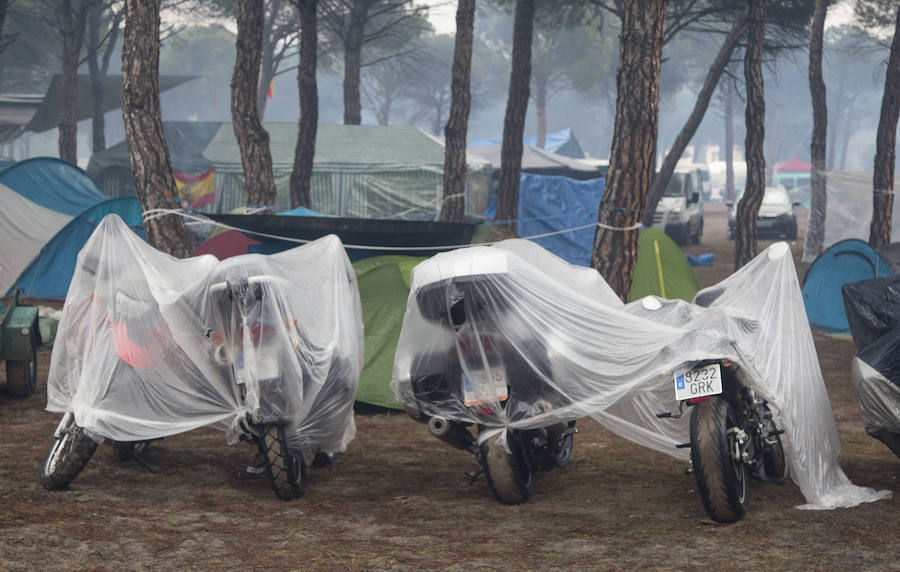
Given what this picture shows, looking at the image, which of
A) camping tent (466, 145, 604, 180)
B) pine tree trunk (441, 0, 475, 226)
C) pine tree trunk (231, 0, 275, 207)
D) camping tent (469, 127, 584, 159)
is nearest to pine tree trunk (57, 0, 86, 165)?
pine tree trunk (231, 0, 275, 207)

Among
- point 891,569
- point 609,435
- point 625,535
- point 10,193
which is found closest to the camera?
point 891,569

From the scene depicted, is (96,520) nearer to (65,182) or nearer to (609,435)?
(609,435)

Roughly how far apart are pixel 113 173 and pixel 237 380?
2037 cm

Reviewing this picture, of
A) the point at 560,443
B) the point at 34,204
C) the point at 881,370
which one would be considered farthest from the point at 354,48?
the point at 881,370

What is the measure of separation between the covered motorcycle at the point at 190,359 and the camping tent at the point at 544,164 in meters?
21.4

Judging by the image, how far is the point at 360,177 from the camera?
2195cm

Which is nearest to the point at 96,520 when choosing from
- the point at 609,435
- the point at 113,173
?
the point at 609,435

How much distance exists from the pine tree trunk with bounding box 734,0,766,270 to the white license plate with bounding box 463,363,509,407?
1239 centimetres

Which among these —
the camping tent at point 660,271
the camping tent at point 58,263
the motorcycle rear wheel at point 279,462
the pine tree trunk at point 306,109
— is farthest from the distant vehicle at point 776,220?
the motorcycle rear wheel at point 279,462

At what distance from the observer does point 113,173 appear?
24.0 metres

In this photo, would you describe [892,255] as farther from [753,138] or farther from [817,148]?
[817,148]

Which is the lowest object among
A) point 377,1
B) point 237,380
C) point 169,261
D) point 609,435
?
point 609,435

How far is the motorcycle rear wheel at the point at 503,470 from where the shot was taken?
5223mm

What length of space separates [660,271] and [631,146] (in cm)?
246
